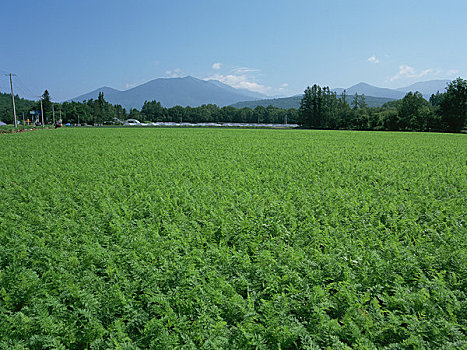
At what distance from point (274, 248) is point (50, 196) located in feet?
24.3

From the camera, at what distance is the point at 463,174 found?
44.6 ft

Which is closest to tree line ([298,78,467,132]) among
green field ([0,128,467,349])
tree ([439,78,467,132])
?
tree ([439,78,467,132])

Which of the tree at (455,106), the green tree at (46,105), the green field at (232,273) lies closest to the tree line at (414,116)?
the tree at (455,106)

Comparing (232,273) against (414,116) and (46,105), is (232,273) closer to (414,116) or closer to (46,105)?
(414,116)

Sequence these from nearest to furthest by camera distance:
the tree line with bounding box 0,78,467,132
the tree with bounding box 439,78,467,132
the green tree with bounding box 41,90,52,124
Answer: the tree with bounding box 439,78,467,132
the tree line with bounding box 0,78,467,132
the green tree with bounding box 41,90,52,124

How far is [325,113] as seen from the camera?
101375 mm

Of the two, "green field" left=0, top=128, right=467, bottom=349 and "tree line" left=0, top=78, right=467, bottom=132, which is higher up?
"tree line" left=0, top=78, right=467, bottom=132

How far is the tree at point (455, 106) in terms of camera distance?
67.2 meters

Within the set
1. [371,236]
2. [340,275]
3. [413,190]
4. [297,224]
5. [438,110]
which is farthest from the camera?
[438,110]

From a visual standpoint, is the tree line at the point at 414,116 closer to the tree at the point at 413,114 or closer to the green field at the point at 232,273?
the tree at the point at 413,114

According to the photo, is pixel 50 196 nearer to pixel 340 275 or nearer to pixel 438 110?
pixel 340 275

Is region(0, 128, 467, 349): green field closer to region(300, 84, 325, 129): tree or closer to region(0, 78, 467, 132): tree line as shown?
region(0, 78, 467, 132): tree line

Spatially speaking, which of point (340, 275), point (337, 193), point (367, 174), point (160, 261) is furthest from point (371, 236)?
point (367, 174)

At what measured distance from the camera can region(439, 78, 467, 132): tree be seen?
6725 centimetres
